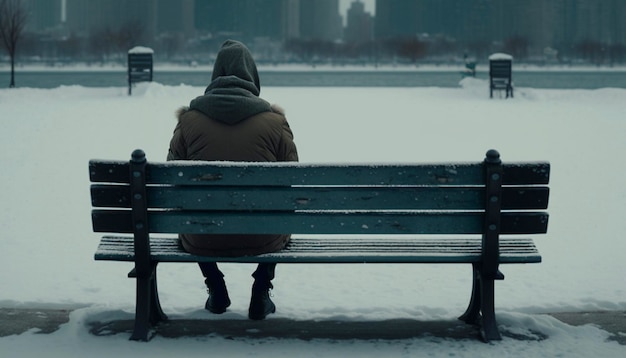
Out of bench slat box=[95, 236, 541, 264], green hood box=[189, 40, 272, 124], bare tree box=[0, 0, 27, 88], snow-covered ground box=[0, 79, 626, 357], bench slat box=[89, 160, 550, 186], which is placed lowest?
snow-covered ground box=[0, 79, 626, 357]

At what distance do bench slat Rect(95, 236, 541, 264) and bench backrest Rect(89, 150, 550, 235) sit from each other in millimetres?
126

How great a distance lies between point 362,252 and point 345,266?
198 centimetres

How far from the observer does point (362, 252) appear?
14.1 ft

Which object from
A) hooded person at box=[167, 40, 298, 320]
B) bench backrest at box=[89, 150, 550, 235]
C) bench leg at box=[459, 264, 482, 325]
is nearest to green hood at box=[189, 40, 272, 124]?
hooded person at box=[167, 40, 298, 320]

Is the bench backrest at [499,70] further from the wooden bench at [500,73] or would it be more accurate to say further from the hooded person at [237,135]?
the hooded person at [237,135]

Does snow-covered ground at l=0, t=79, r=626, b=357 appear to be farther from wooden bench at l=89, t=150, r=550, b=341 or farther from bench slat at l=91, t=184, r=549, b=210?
bench slat at l=91, t=184, r=549, b=210

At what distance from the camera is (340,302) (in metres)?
5.25

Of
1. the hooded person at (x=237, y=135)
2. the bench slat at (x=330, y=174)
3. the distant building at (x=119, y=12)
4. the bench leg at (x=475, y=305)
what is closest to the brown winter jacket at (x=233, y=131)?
the hooded person at (x=237, y=135)

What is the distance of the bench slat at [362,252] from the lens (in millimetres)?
4219

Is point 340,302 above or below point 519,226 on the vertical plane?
below

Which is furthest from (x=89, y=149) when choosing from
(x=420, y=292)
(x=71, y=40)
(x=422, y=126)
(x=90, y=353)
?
(x=71, y=40)

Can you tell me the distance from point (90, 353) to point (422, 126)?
11945 millimetres

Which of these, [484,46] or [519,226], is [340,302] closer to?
[519,226]

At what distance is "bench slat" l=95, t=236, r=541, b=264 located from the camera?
13.8 ft
